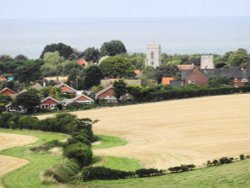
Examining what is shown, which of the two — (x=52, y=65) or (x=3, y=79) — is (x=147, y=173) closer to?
(x=3, y=79)

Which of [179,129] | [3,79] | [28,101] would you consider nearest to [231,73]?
[28,101]

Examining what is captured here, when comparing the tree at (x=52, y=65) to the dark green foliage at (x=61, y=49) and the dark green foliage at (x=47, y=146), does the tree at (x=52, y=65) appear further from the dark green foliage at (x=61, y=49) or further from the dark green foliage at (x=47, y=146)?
the dark green foliage at (x=47, y=146)

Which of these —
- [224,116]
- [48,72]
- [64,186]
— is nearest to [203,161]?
[64,186]

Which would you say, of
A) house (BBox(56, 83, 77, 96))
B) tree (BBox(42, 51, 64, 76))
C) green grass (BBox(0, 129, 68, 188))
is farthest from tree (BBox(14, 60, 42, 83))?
green grass (BBox(0, 129, 68, 188))

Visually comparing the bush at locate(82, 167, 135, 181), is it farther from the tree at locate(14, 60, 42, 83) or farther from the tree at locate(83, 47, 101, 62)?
the tree at locate(83, 47, 101, 62)

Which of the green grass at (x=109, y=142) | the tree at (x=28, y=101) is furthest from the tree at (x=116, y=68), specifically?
the green grass at (x=109, y=142)

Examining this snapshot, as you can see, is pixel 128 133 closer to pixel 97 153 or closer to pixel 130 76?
pixel 97 153
